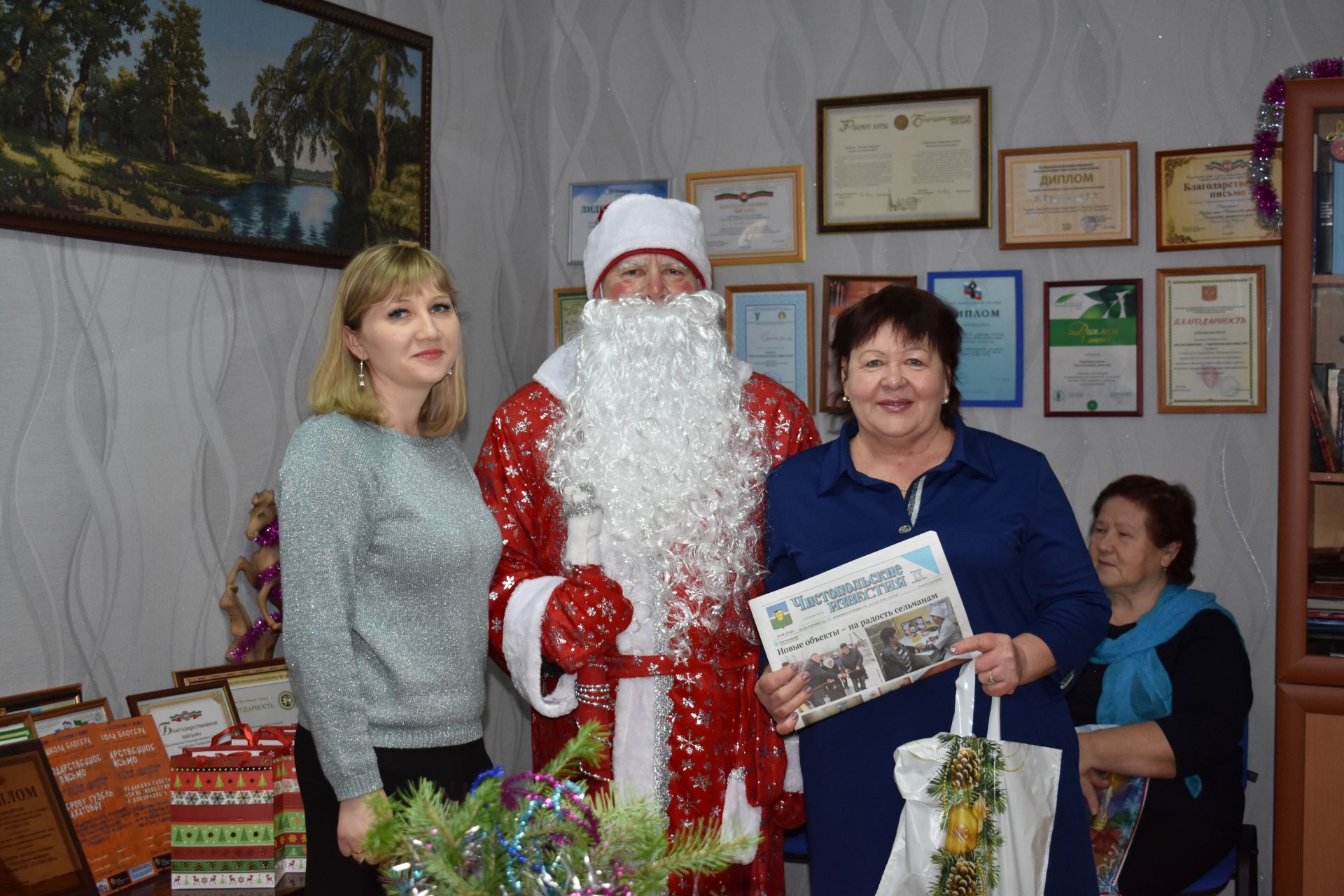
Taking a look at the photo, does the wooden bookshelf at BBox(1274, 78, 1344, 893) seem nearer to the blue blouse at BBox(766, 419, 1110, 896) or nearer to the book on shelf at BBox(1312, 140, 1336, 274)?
the book on shelf at BBox(1312, 140, 1336, 274)

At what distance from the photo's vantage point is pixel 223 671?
250 cm

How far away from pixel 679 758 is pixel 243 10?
6.69 ft

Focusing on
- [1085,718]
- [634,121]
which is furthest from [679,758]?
[634,121]

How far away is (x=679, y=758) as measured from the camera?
2244 mm

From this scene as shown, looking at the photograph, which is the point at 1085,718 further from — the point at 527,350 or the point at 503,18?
the point at 503,18

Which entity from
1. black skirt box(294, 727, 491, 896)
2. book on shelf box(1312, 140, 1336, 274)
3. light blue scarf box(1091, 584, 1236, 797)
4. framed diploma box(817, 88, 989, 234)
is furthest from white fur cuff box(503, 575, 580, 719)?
book on shelf box(1312, 140, 1336, 274)

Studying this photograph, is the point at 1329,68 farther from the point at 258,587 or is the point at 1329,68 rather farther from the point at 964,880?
the point at 258,587

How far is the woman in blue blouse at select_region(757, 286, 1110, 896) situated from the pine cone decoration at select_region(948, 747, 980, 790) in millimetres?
130

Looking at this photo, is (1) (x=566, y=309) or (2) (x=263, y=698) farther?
(1) (x=566, y=309)

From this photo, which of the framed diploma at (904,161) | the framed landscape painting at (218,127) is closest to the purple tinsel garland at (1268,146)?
the framed diploma at (904,161)

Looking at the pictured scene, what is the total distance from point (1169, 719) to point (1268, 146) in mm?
1763

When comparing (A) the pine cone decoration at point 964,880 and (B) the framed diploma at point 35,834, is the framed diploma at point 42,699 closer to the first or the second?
(B) the framed diploma at point 35,834

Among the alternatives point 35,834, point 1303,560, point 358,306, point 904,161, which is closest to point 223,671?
point 35,834

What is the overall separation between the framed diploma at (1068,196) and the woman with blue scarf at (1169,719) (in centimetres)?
113
